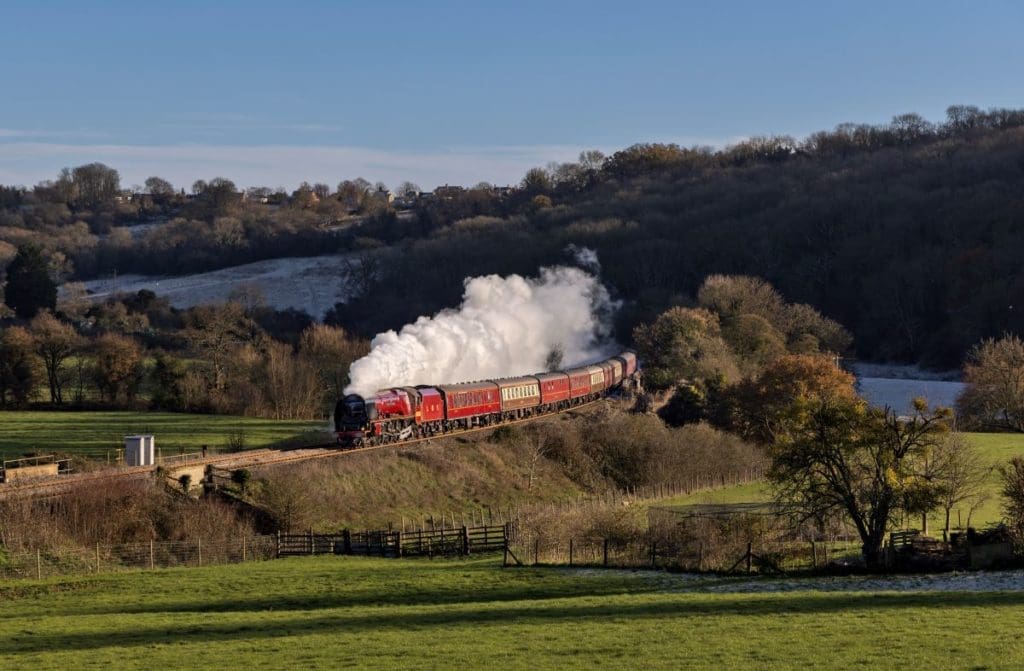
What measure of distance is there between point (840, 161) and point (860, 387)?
303ft

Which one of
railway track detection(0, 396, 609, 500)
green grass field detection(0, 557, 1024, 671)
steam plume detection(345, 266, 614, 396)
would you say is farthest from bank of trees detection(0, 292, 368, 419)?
green grass field detection(0, 557, 1024, 671)

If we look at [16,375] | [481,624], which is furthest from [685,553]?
[16,375]

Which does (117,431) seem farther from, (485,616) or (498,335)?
(485,616)

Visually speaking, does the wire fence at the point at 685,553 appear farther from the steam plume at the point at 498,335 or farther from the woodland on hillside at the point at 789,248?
the woodland on hillside at the point at 789,248

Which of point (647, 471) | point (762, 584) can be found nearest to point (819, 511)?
point (762, 584)

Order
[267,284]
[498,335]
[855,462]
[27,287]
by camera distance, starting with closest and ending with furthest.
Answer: [855,462], [498,335], [27,287], [267,284]

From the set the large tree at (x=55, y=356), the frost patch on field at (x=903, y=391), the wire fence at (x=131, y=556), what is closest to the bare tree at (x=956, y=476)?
the wire fence at (x=131, y=556)

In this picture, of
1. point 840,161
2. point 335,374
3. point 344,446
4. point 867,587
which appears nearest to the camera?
point 867,587

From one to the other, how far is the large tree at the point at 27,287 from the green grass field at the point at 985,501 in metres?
79.5

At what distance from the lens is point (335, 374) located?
85875mm

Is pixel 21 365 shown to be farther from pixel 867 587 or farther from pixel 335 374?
pixel 867 587

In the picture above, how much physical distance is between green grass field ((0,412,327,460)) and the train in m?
7.38

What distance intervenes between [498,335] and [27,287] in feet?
184

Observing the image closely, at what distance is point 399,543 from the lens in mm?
41719
